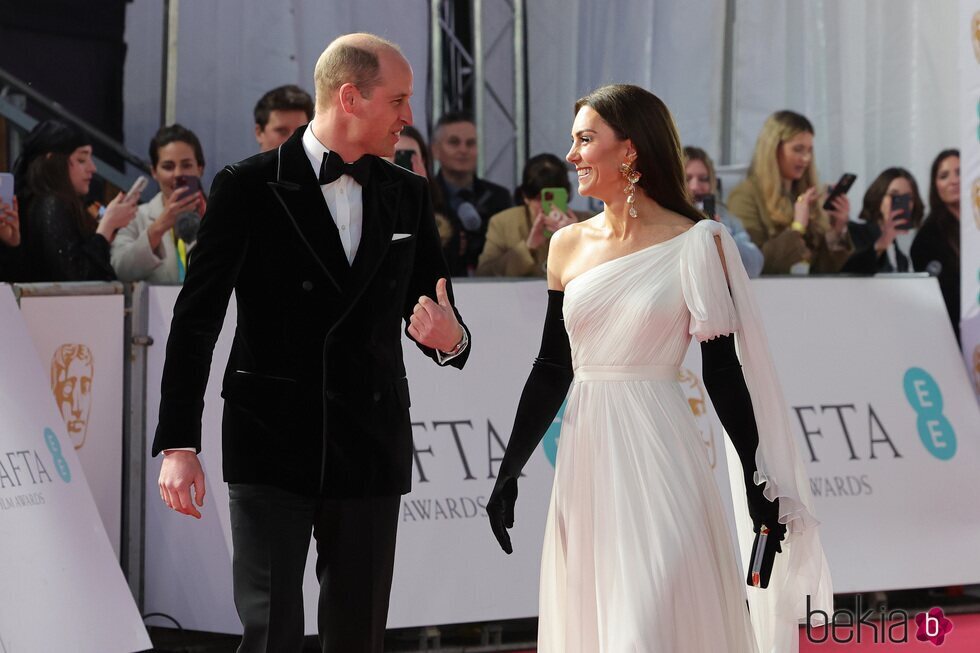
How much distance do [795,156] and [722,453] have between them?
79.8 inches

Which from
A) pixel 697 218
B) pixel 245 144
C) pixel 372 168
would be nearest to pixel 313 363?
pixel 372 168

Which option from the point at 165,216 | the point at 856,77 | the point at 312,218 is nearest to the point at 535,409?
the point at 312,218

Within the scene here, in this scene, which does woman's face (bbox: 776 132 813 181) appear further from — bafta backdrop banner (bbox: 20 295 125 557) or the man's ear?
the man's ear

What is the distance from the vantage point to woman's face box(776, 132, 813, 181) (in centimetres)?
716

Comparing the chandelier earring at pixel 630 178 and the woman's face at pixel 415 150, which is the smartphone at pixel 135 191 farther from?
the chandelier earring at pixel 630 178

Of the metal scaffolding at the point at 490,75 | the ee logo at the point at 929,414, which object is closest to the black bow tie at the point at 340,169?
the ee logo at the point at 929,414

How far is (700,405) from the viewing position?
5.91 m

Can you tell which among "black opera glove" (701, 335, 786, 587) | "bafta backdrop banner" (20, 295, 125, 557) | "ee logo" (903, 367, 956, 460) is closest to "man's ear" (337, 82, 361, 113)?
"black opera glove" (701, 335, 786, 587)

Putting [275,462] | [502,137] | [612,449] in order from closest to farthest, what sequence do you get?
[275,462], [612,449], [502,137]

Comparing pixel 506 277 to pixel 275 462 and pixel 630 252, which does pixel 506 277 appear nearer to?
pixel 630 252

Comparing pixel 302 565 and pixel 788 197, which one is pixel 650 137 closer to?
pixel 302 565

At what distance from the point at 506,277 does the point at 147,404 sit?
1.62 meters

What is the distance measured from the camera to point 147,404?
5.47m

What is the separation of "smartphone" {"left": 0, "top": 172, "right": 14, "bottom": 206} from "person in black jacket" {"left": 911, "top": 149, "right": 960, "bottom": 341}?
4.61m
